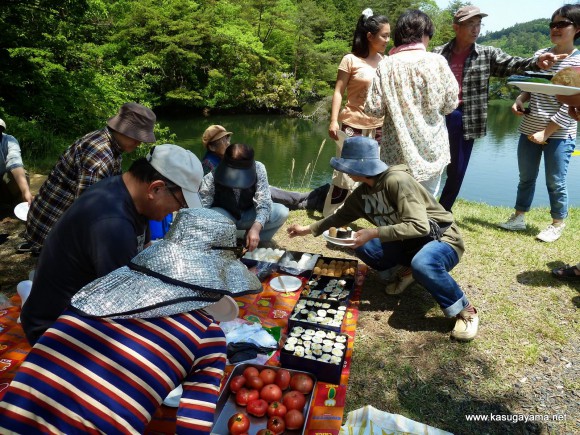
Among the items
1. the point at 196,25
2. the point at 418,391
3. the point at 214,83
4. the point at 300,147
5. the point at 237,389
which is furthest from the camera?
the point at 214,83

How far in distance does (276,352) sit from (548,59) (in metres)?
3.26

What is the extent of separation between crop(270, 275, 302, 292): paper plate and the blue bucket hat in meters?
0.97

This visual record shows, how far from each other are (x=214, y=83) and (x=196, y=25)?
305 cm

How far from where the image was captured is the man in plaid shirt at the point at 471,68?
3374 millimetres

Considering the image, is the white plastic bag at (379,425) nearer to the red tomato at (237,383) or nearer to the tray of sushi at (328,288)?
the red tomato at (237,383)

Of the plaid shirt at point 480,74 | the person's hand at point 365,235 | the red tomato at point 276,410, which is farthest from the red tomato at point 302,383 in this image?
the plaid shirt at point 480,74

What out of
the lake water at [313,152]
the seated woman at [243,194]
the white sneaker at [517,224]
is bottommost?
the lake water at [313,152]

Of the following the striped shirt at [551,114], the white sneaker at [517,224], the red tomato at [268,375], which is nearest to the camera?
the red tomato at [268,375]

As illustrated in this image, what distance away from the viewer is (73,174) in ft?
9.44

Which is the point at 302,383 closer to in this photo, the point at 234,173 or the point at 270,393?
the point at 270,393

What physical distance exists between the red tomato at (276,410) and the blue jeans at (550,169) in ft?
11.0

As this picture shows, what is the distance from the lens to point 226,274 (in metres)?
1.28

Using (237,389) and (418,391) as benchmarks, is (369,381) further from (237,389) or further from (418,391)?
(237,389)

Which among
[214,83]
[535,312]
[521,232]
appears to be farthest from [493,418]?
[214,83]
